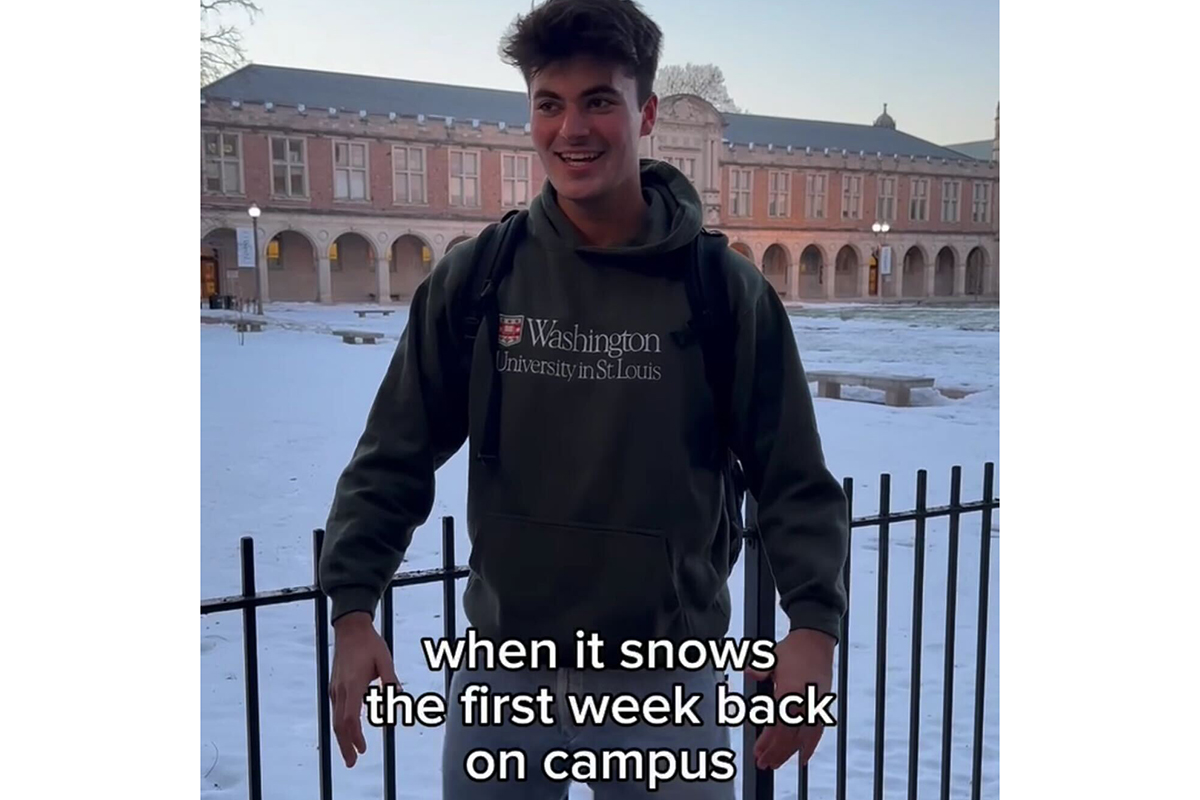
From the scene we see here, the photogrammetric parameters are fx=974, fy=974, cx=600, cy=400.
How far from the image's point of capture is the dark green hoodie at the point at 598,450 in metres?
1.42

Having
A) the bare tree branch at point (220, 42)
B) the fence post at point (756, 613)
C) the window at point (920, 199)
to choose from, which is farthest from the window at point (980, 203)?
the bare tree branch at point (220, 42)

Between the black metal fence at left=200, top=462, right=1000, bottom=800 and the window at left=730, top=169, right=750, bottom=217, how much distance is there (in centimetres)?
68

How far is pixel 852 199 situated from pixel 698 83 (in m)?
0.57

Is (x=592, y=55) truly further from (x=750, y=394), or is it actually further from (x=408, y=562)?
(x=408, y=562)

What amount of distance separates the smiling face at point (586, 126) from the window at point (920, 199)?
1.15 meters

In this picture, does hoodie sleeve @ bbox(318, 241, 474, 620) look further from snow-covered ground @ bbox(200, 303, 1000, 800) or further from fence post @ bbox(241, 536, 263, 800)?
snow-covered ground @ bbox(200, 303, 1000, 800)

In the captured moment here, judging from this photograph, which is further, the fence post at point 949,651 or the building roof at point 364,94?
the fence post at point 949,651

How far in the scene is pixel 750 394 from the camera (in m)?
1.42

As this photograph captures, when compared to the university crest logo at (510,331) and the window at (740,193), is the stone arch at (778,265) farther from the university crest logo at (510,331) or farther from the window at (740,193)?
the university crest logo at (510,331)

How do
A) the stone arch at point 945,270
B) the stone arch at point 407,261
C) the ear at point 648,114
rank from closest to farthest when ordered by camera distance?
the ear at point 648,114 → the stone arch at point 407,261 → the stone arch at point 945,270

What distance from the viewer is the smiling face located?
147 centimetres

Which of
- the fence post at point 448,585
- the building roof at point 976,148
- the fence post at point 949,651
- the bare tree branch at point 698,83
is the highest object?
the bare tree branch at point 698,83

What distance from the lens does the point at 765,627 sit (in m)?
1.96
